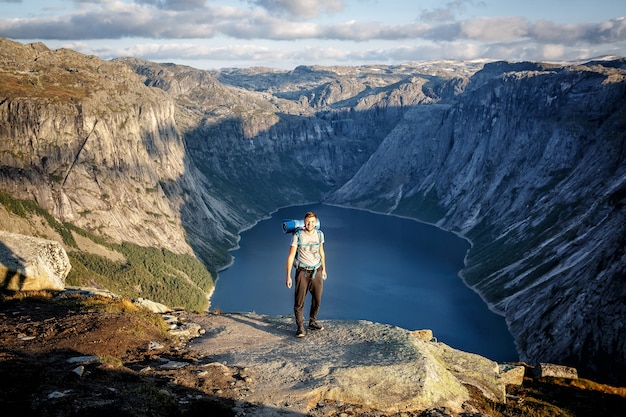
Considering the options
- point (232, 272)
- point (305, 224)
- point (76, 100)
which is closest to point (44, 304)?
point (305, 224)

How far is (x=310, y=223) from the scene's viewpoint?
84.7 ft

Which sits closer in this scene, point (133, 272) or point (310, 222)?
point (310, 222)

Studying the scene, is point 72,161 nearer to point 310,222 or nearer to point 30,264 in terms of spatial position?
point 30,264

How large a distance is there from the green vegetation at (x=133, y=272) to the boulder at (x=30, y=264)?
97.2 meters

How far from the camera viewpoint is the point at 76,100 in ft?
618

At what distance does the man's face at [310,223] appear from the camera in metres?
25.8

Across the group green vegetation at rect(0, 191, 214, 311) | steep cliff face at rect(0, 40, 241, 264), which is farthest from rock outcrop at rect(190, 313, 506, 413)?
steep cliff face at rect(0, 40, 241, 264)

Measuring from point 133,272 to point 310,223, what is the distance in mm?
141146

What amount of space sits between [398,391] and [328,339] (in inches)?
246

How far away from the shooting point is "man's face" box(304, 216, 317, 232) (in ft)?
84.5

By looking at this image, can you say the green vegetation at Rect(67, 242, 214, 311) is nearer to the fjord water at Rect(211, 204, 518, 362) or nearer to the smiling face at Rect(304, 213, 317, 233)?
the fjord water at Rect(211, 204, 518, 362)

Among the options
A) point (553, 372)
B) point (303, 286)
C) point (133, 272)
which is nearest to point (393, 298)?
point (133, 272)

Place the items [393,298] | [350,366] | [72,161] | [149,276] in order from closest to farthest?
[350,366], [393,298], [149,276], [72,161]

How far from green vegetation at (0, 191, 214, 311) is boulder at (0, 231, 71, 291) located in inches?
3827
